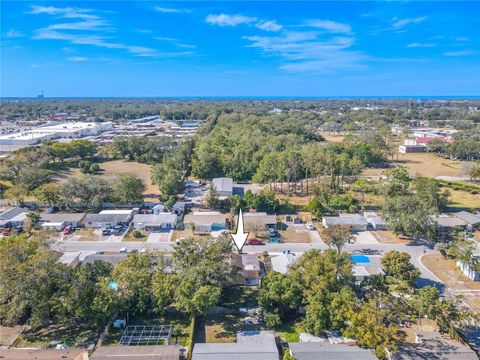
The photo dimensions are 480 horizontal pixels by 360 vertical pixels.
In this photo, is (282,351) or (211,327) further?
(211,327)

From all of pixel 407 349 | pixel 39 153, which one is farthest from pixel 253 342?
pixel 39 153

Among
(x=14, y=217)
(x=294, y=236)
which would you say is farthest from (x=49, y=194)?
(x=294, y=236)

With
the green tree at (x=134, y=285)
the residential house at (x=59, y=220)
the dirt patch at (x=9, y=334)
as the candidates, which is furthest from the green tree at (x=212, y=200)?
the dirt patch at (x=9, y=334)

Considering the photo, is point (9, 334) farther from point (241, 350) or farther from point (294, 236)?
point (294, 236)

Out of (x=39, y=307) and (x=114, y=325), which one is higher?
(x=39, y=307)

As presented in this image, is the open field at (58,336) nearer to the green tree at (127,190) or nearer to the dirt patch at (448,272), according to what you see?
the green tree at (127,190)

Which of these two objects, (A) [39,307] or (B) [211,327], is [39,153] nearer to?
(A) [39,307]

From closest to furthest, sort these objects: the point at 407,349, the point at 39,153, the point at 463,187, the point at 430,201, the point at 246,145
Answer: the point at 407,349, the point at 430,201, the point at 463,187, the point at 39,153, the point at 246,145
